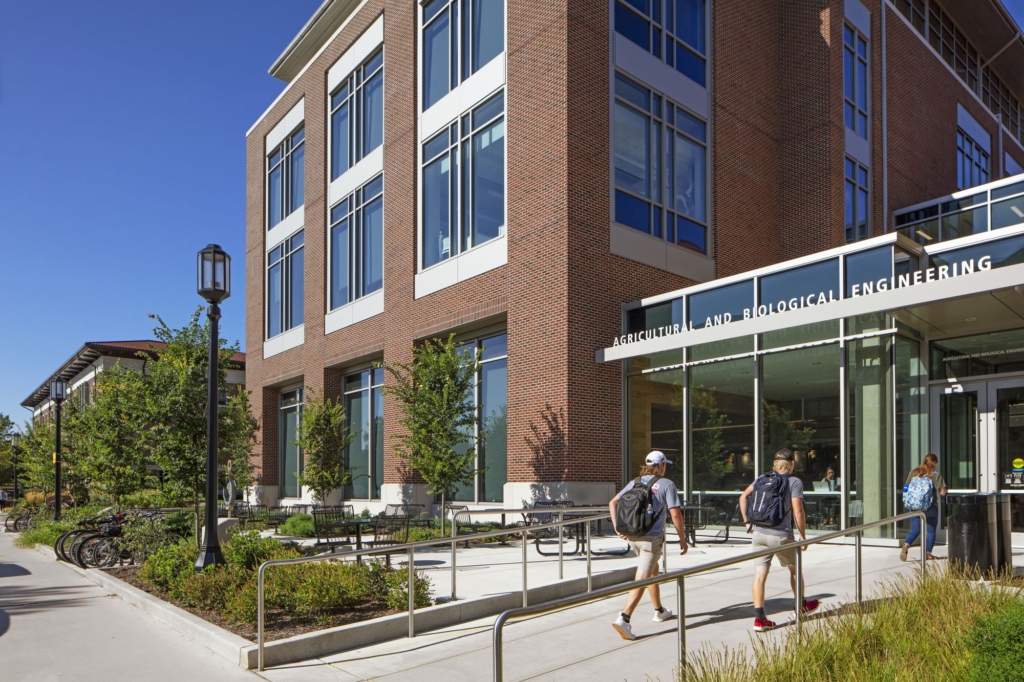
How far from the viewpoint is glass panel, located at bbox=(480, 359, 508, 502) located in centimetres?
2130

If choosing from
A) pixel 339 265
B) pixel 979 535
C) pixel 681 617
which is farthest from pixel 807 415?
pixel 339 265

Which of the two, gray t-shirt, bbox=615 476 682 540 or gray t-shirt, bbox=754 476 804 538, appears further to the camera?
gray t-shirt, bbox=615 476 682 540

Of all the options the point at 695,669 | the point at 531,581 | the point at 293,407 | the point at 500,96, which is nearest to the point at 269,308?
the point at 293,407

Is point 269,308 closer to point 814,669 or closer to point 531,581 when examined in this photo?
point 531,581

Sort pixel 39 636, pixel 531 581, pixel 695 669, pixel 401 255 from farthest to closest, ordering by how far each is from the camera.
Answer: pixel 401 255 → pixel 531 581 → pixel 39 636 → pixel 695 669

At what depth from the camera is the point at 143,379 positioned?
57.2ft

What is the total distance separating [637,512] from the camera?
28.4 ft

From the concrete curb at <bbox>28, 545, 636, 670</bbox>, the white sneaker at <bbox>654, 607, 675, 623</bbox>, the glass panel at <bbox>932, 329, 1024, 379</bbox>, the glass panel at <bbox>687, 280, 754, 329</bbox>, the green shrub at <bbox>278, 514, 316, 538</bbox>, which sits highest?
the glass panel at <bbox>687, 280, 754, 329</bbox>

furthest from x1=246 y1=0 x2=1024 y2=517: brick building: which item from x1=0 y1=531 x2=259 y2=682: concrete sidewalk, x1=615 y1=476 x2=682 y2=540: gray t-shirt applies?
x1=0 y1=531 x2=259 y2=682: concrete sidewalk

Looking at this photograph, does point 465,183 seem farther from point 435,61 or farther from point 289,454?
point 289,454

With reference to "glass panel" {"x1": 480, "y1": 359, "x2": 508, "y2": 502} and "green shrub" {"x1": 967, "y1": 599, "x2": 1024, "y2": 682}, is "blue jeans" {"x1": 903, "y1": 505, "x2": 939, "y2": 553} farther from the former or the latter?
"glass panel" {"x1": 480, "y1": 359, "x2": 508, "y2": 502}

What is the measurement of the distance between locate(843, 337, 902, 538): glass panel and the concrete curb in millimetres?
5431

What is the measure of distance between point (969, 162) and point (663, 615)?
30.8 m

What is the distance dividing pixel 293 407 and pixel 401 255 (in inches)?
470
